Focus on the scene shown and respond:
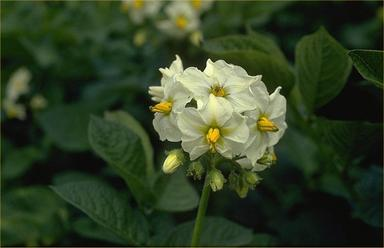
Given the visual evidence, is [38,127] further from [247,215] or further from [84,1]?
[247,215]

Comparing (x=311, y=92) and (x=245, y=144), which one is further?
(x=311, y=92)

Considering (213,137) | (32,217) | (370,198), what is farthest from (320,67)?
(32,217)

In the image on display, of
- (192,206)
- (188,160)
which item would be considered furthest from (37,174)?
(188,160)

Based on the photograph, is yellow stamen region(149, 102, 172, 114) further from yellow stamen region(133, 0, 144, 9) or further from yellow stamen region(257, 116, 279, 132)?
yellow stamen region(133, 0, 144, 9)

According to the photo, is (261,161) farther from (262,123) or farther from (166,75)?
(166,75)

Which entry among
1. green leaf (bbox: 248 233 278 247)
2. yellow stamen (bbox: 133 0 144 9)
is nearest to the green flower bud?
green leaf (bbox: 248 233 278 247)
